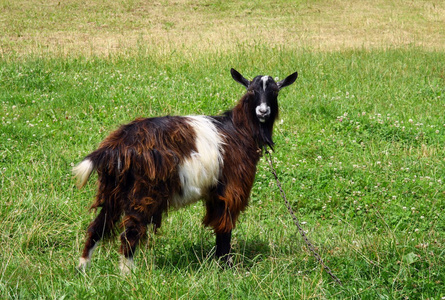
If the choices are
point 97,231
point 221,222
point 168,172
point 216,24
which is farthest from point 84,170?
point 216,24

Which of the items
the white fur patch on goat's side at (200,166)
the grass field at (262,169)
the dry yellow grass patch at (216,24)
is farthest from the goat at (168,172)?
the dry yellow grass patch at (216,24)

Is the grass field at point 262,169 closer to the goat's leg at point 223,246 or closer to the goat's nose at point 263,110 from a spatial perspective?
the goat's leg at point 223,246

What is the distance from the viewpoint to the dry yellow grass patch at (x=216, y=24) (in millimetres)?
15070

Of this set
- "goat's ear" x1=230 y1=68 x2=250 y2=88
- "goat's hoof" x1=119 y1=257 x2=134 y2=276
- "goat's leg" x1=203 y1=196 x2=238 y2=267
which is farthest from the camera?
"goat's ear" x1=230 y1=68 x2=250 y2=88

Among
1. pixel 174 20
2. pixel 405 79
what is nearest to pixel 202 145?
pixel 405 79

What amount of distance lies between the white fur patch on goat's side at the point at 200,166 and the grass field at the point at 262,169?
548mm

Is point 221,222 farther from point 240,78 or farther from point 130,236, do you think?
point 240,78

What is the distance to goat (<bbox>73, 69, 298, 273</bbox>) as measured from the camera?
14.9 ft

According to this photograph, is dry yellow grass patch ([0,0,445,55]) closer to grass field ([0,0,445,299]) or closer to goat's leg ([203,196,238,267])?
grass field ([0,0,445,299])

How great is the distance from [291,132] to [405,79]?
4.00 metres

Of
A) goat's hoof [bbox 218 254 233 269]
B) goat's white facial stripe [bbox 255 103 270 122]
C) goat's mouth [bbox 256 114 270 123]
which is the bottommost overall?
goat's hoof [bbox 218 254 233 269]

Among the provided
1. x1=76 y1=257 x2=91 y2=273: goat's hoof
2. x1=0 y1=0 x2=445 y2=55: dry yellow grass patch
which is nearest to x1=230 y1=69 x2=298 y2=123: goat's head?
x1=76 y1=257 x2=91 y2=273: goat's hoof

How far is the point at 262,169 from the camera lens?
739 centimetres

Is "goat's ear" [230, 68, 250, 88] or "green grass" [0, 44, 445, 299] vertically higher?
"goat's ear" [230, 68, 250, 88]
